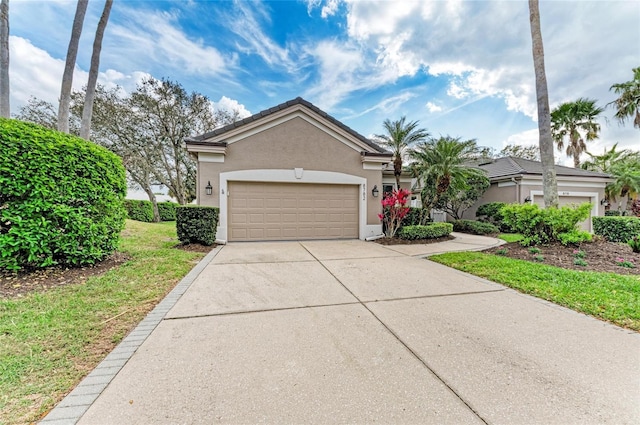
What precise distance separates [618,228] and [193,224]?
13.6 m

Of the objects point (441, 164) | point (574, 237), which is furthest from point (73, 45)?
point (574, 237)

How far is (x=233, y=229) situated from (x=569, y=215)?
974cm

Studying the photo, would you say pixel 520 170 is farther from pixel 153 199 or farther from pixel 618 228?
pixel 153 199

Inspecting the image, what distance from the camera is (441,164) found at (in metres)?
10.2

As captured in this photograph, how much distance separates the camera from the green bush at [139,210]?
653 inches

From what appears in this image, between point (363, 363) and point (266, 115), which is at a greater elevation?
point (266, 115)

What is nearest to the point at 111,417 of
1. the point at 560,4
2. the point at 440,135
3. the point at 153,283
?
the point at 153,283

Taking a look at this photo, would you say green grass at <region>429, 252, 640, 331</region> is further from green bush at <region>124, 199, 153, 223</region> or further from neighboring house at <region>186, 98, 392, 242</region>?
green bush at <region>124, 199, 153, 223</region>

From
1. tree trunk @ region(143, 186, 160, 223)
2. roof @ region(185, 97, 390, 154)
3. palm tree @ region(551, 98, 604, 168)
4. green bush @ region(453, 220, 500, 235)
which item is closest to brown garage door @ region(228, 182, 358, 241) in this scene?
roof @ region(185, 97, 390, 154)

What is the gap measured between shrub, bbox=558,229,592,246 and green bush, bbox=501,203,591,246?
11cm

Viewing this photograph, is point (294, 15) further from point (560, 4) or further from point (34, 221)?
point (34, 221)

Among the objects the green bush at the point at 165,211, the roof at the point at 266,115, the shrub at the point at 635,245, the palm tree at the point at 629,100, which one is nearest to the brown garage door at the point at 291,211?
the roof at the point at 266,115

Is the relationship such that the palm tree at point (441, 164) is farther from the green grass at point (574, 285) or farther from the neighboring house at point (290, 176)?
the green grass at point (574, 285)

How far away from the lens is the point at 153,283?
4172 mm
